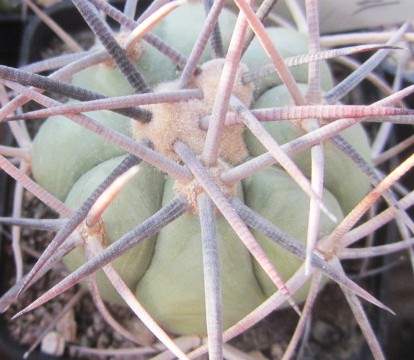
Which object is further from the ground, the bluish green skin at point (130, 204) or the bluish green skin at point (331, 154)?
the bluish green skin at point (331, 154)

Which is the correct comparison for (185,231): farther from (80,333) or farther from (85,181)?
(80,333)

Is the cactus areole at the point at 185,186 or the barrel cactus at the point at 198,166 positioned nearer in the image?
the barrel cactus at the point at 198,166

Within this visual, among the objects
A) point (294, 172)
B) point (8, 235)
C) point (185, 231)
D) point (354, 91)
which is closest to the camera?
point (294, 172)

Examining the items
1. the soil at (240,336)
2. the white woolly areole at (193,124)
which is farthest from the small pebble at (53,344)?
the white woolly areole at (193,124)

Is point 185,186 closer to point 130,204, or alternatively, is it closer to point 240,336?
point 130,204

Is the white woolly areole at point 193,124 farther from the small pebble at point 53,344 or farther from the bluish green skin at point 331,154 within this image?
the small pebble at point 53,344

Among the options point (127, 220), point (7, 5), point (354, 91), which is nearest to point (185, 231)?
point (127, 220)

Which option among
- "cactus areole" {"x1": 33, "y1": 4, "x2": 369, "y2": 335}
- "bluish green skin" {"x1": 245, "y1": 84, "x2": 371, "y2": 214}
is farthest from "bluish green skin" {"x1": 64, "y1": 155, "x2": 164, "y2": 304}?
"bluish green skin" {"x1": 245, "y1": 84, "x2": 371, "y2": 214}

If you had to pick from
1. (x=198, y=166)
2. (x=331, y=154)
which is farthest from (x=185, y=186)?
(x=331, y=154)
